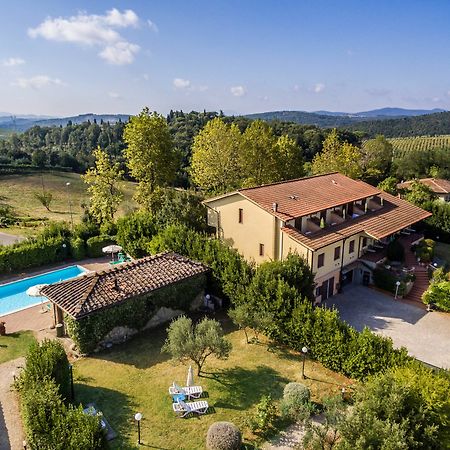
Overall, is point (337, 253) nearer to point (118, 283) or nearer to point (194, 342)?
point (194, 342)

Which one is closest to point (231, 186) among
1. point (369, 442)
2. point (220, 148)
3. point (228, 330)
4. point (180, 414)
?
point (220, 148)

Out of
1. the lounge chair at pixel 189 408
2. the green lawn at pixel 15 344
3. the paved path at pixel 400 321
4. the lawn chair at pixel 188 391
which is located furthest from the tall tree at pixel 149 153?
the lounge chair at pixel 189 408

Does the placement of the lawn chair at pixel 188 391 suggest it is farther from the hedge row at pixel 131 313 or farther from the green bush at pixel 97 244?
the green bush at pixel 97 244

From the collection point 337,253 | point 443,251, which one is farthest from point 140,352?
point 443,251

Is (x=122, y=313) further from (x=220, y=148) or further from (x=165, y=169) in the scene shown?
(x=220, y=148)

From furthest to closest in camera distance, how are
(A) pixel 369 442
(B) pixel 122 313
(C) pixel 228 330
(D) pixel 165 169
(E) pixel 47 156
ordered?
(E) pixel 47 156, (D) pixel 165 169, (C) pixel 228 330, (B) pixel 122 313, (A) pixel 369 442

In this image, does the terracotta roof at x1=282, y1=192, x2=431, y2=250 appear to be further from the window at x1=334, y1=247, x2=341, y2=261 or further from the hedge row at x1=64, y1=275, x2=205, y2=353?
the hedge row at x1=64, y1=275, x2=205, y2=353

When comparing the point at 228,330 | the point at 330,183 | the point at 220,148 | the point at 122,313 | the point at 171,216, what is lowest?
the point at 228,330
